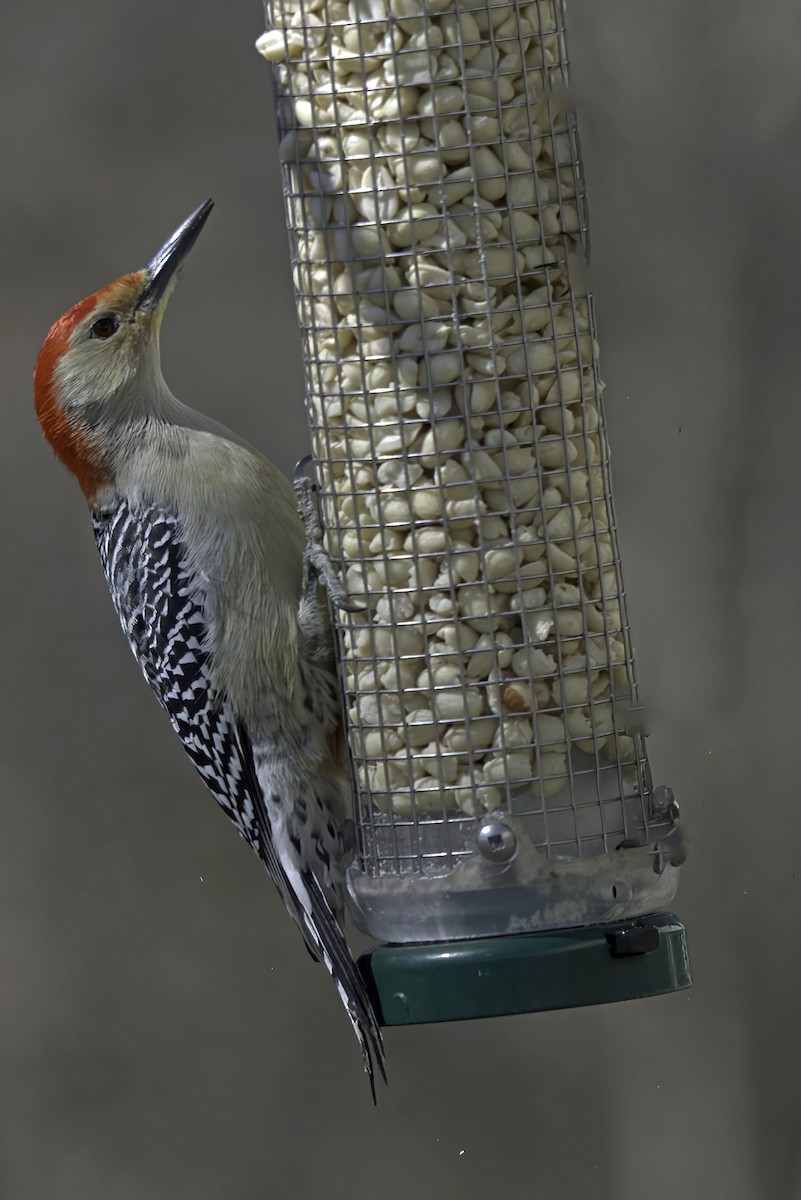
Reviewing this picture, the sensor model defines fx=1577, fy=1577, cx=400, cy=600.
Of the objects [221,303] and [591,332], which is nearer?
[591,332]

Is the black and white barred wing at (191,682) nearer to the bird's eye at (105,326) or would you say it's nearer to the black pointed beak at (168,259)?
the bird's eye at (105,326)

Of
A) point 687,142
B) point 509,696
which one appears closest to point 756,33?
point 687,142

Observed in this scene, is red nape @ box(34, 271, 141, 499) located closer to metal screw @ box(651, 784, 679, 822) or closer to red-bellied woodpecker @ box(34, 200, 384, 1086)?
red-bellied woodpecker @ box(34, 200, 384, 1086)

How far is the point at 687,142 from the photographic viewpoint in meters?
6.50

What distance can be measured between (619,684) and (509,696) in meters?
0.26

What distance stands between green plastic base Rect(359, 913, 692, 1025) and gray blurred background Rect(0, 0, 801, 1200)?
3.44 m

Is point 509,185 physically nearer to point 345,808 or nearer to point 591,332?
Answer: point 591,332

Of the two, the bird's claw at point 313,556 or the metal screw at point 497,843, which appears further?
the bird's claw at point 313,556

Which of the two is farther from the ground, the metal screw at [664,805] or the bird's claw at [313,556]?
the bird's claw at [313,556]

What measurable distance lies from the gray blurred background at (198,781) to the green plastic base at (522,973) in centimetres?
344

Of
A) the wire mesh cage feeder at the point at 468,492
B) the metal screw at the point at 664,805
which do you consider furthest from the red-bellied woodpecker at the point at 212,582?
the metal screw at the point at 664,805

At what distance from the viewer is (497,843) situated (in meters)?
2.98

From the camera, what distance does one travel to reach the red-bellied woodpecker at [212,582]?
3.68 m

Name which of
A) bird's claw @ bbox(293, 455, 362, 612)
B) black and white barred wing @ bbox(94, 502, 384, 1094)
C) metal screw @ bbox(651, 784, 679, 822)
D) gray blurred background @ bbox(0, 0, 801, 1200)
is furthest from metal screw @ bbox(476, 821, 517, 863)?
gray blurred background @ bbox(0, 0, 801, 1200)
